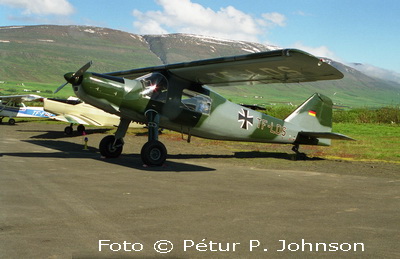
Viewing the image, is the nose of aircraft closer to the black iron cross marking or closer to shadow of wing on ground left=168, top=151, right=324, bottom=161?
shadow of wing on ground left=168, top=151, right=324, bottom=161

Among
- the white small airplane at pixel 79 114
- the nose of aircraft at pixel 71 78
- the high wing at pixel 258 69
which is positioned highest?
the high wing at pixel 258 69

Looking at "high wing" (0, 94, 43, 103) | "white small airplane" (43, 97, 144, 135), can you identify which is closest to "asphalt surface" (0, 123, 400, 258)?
"white small airplane" (43, 97, 144, 135)

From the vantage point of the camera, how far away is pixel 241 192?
8.70 m

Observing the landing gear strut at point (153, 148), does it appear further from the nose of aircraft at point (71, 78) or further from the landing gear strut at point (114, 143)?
the nose of aircraft at point (71, 78)

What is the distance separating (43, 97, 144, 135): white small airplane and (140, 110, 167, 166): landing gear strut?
1163 centimetres

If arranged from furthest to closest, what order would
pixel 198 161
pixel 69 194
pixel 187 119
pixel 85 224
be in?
pixel 198 161 < pixel 187 119 < pixel 69 194 < pixel 85 224

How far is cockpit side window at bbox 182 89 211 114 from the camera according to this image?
13.4 m

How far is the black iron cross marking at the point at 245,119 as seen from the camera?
49.0 ft

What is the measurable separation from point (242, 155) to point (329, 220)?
1032 centimetres

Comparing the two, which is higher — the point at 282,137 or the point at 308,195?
the point at 282,137

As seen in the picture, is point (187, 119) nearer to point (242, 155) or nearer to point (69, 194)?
point (242, 155)

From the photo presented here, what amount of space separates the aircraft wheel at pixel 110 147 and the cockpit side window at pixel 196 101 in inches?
104

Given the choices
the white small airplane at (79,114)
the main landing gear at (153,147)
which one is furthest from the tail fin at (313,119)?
the white small airplane at (79,114)

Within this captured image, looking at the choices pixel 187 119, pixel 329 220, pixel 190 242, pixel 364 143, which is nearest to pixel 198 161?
pixel 187 119
